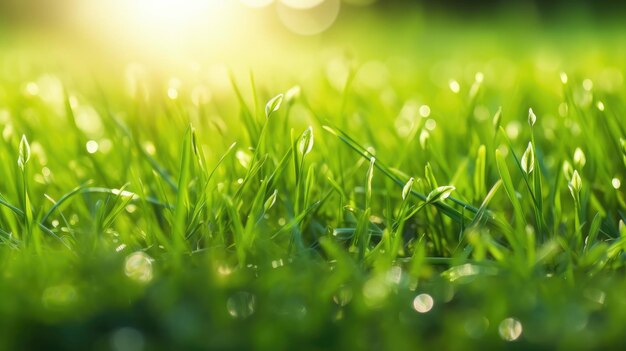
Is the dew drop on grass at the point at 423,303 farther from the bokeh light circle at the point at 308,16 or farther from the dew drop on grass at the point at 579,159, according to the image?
the bokeh light circle at the point at 308,16

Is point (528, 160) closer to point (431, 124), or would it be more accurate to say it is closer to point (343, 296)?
point (343, 296)

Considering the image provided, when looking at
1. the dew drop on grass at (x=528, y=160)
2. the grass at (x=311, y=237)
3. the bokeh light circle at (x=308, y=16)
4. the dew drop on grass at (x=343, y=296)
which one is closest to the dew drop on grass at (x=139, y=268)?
the grass at (x=311, y=237)

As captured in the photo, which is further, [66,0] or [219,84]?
[66,0]

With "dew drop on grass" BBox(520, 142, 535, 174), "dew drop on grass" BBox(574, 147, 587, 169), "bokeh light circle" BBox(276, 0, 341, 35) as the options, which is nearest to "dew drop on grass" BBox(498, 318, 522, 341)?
"dew drop on grass" BBox(520, 142, 535, 174)

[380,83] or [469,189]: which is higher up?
[469,189]

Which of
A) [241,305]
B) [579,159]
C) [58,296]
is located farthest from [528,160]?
[58,296]

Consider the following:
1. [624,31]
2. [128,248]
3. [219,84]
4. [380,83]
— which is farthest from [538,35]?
[128,248]

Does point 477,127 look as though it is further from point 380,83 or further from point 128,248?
point 380,83
